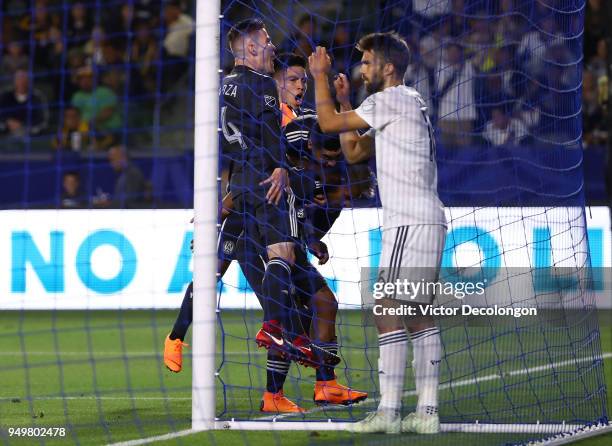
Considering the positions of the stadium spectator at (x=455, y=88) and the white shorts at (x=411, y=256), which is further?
the stadium spectator at (x=455, y=88)

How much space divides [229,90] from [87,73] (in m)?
9.54

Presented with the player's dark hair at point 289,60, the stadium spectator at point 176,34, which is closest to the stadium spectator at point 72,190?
the stadium spectator at point 176,34

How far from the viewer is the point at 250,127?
7.29m

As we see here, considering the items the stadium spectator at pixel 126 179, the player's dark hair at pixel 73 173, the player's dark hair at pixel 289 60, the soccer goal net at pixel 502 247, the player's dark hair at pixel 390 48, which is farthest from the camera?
the player's dark hair at pixel 73 173

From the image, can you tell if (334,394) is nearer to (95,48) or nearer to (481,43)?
(481,43)

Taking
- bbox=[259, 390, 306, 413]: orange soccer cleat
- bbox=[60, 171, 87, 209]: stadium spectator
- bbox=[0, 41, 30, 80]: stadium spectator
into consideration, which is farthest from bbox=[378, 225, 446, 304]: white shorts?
bbox=[0, 41, 30, 80]: stadium spectator

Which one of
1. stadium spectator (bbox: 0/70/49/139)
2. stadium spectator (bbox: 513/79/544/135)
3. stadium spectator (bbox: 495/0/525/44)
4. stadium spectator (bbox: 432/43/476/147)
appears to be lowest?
stadium spectator (bbox: 513/79/544/135)

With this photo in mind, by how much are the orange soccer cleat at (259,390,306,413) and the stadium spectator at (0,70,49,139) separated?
8803 millimetres

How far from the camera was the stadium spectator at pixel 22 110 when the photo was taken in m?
15.7

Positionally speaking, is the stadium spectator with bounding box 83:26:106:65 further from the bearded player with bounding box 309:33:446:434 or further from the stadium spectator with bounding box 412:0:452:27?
the bearded player with bounding box 309:33:446:434

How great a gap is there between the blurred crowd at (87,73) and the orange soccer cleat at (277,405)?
8.65 m

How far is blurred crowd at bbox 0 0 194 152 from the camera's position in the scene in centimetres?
1617

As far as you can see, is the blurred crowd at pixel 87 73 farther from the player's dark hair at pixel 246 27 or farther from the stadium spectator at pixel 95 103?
the player's dark hair at pixel 246 27

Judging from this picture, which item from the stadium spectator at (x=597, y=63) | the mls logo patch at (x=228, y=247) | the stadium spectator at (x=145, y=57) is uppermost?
the stadium spectator at (x=145, y=57)
